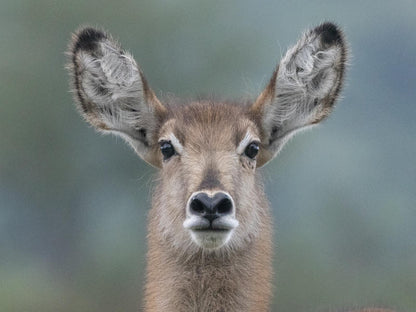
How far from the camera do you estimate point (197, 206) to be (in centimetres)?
1531

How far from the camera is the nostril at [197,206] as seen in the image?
1526 centimetres

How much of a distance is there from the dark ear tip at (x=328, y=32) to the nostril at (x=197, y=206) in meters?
2.84

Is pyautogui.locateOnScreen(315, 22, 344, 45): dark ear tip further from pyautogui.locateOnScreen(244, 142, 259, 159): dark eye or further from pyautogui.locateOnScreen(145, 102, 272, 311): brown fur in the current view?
pyautogui.locateOnScreen(244, 142, 259, 159): dark eye

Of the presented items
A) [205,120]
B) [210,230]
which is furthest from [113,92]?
[210,230]

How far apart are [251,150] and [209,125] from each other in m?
0.52

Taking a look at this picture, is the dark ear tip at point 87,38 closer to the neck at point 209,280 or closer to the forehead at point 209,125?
the forehead at point 209,125

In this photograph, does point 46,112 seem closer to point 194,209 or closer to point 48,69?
point 48,69

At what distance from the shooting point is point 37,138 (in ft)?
162

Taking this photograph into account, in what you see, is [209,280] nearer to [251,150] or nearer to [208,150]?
[208,150]

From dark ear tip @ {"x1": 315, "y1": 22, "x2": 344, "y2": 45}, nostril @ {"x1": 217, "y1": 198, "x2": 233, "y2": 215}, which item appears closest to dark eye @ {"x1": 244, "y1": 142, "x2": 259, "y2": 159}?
nostril @ {"x1": 217, "y1": 198, "x2": 233, "y2": 215}

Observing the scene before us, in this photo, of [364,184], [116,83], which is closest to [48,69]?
[364,184]

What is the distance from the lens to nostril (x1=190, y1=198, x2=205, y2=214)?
50.1 feet

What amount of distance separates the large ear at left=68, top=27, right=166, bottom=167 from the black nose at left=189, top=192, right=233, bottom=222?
6.17ft

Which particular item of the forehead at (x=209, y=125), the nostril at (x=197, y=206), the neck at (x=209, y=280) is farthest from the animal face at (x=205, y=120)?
the nostril at (x=197, y=206)
